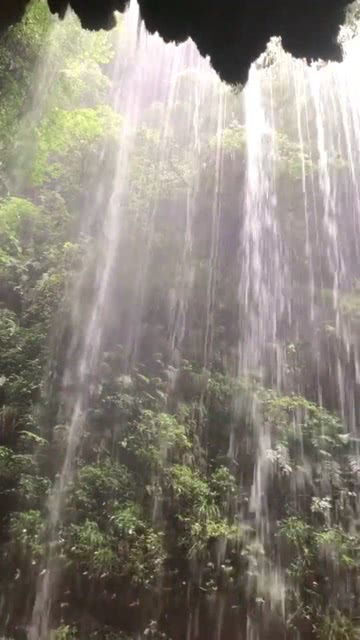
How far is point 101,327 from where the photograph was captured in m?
11.9

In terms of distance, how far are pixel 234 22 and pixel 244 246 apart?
9357 millimetres

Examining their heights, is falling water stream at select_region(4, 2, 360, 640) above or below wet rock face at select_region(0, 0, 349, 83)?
above

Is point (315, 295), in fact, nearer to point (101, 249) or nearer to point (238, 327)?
point (238, 327)

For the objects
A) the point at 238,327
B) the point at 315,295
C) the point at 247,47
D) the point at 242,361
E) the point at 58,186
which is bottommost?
the point at 247,47

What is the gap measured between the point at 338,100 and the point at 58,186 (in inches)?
362

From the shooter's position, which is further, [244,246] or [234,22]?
[244,246]

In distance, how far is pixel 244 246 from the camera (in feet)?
44.8

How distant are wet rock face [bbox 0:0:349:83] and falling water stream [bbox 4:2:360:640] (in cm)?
685

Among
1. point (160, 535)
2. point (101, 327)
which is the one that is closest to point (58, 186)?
point (101, 327)

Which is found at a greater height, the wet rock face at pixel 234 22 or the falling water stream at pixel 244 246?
the falling water stream at pixel 244 246

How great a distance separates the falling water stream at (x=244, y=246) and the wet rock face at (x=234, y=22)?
6.85 m

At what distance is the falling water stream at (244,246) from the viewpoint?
38.3ft

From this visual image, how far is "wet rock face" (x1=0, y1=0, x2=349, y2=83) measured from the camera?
4.26 m

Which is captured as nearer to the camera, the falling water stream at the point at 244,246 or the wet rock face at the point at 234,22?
the wet rock face at the point at 234,22
